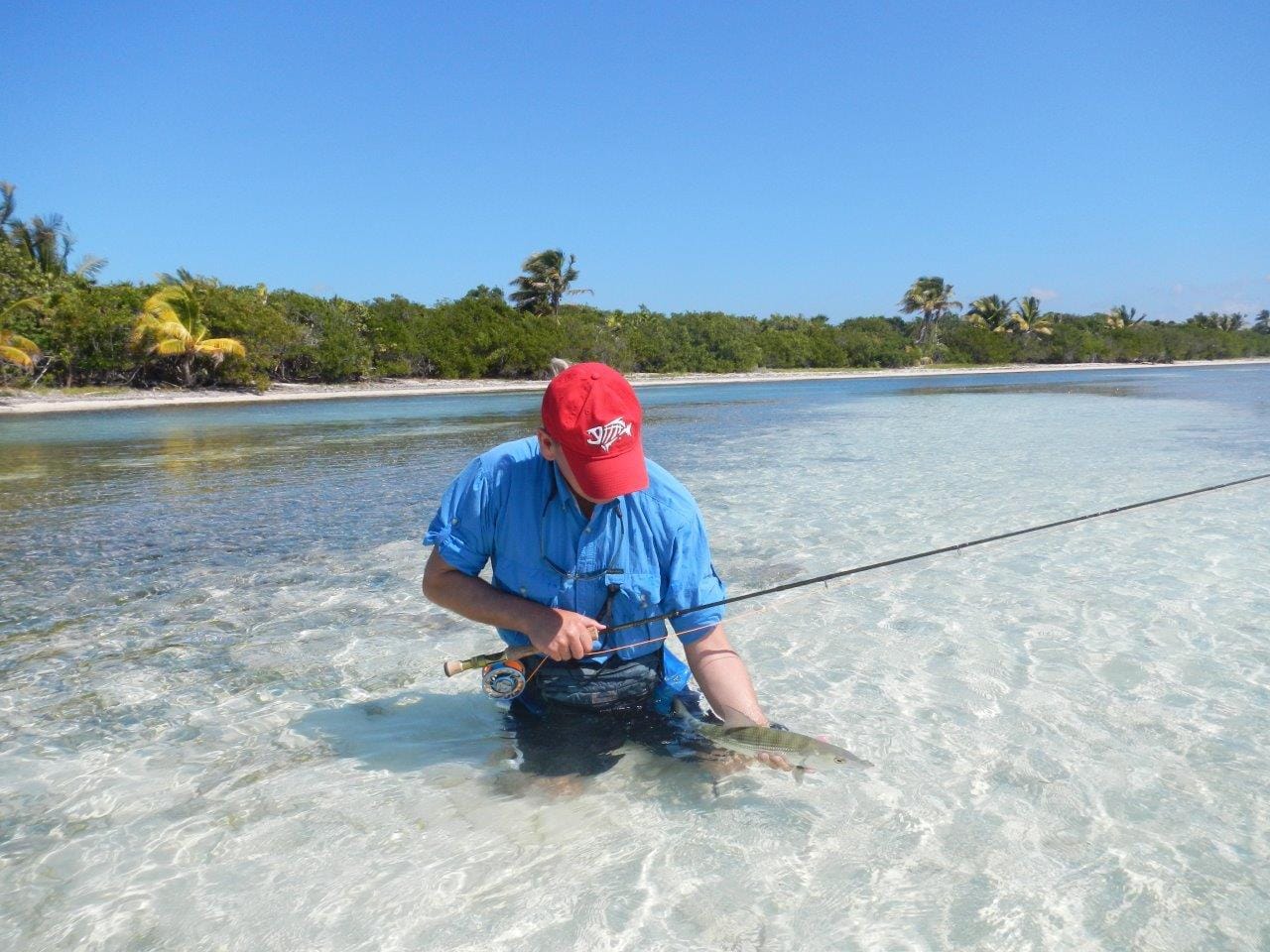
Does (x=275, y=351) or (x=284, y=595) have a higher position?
(x=275, y=351)

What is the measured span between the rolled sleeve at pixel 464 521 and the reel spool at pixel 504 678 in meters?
0.36

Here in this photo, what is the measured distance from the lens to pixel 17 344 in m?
32.5

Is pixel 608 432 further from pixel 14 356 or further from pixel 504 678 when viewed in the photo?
pixel 14 356

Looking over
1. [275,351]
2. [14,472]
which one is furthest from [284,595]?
[275,351]

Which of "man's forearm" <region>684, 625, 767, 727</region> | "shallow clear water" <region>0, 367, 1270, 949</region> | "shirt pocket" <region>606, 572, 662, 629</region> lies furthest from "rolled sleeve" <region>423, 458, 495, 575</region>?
"shallow clear water" <region>0, 367, 1270, 949</region>

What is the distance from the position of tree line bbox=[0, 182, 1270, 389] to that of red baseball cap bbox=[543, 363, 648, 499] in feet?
116

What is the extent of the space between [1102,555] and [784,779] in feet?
14.9

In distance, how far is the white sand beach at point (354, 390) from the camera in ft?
106

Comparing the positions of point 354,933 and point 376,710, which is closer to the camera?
point 354,933

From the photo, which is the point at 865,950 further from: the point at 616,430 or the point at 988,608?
the point at 988,608

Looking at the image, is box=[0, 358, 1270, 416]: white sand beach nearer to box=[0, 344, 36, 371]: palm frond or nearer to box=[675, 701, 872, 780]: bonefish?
box=[0, 344, 36, 371]: palm frond

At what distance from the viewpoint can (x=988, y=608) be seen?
17.2 feet

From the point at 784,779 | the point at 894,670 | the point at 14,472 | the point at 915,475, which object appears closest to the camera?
the point at 784,779

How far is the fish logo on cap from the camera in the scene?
7.27ft
